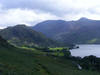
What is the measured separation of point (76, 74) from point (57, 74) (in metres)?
14.2

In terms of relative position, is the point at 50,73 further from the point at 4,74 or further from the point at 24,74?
the point at 4,74

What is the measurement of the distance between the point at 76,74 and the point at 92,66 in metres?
56.4

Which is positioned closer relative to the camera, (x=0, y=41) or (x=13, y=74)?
(x=13, y=74)

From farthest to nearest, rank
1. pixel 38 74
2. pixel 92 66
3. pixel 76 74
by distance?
1. pixel 92 66
2. pixel 76 74
3. pixel 38 74

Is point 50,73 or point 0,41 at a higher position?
point 0,41

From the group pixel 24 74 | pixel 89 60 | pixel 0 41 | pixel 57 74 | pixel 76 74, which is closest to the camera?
pixel 24 74

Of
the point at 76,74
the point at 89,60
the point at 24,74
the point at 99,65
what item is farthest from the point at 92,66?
the point at 24,74

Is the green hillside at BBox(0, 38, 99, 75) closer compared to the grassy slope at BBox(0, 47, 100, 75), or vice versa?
the grassy slope at BBox(0, 47, 100, 75)

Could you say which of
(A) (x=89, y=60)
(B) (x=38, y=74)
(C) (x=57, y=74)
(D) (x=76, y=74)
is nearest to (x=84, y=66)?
(A) (x=89, y=60)

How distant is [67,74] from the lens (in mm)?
98250

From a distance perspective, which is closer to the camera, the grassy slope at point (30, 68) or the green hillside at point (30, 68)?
the grassy slope at point (30, 68)

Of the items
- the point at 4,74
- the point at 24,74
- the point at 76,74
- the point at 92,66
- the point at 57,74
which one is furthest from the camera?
the point at 92,66

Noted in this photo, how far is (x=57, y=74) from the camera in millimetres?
93312

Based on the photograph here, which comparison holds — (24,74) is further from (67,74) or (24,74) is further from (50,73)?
(67,74)
